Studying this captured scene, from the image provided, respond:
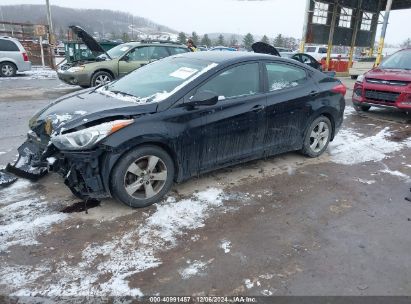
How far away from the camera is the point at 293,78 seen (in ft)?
16.5

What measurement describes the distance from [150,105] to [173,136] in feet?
1.31

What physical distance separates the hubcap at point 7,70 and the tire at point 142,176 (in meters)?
14.1

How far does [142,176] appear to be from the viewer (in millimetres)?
3688

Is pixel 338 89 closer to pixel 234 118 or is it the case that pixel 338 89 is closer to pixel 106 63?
pixel 234 118

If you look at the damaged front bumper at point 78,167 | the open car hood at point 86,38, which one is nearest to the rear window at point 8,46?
the open car hood at point 86,38

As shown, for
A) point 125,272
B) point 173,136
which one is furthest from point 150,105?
point 125,272

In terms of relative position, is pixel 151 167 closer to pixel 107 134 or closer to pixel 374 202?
pixel 107 134

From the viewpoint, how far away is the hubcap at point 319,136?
541 centimetres

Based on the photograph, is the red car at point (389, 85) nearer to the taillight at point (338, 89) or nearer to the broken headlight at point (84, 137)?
the taillight at point (338, 89)

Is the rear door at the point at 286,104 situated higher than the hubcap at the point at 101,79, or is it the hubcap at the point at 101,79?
the rear door at the point at 286,104

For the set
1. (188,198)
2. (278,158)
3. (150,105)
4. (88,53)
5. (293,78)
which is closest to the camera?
(150,105)

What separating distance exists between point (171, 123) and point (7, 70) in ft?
46.6

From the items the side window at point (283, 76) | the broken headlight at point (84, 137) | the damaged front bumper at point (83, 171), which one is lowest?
the damaged front bumper at point (83, 171)

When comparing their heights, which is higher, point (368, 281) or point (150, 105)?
point (150, 105)
